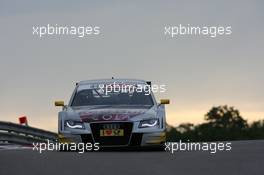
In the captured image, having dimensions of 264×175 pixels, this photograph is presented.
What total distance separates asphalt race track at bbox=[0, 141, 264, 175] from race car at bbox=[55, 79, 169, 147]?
1.97m

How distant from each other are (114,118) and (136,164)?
4720 millimetres

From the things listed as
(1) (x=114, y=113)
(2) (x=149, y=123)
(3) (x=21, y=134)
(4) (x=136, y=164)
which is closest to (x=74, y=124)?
(1) (x=114, y=113)

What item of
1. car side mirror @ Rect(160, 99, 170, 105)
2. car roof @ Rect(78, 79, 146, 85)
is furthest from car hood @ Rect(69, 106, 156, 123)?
car roof @ Rect(78, 79, 146, 85)

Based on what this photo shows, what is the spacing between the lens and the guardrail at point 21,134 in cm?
2619

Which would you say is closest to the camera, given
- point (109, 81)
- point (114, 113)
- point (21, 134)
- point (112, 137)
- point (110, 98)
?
point (112, 137)

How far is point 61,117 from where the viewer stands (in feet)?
63.3

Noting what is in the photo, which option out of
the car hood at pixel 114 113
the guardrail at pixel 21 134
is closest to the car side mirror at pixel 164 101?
the car hood at pixel 114 113

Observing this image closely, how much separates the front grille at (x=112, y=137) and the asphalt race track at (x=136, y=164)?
1890 mm

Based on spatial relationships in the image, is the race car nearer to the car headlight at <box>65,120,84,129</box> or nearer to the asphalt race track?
the car headlight at <box>65,120,84,129</box>

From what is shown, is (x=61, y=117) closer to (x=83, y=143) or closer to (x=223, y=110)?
(x=83, y=143)

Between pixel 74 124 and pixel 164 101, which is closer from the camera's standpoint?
pixel 74 124

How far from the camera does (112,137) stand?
18.6 meters

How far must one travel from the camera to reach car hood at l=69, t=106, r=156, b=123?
1872cm

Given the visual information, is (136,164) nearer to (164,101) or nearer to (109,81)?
(164,101)
